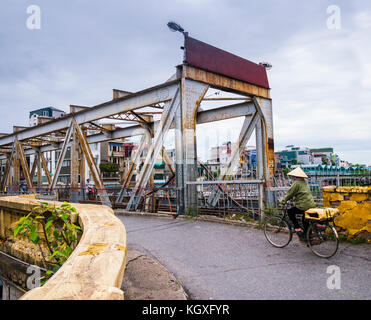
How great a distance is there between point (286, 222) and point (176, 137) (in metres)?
5.69

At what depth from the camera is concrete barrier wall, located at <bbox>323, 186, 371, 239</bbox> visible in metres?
5.88

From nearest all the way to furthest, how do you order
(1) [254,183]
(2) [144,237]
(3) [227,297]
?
(3) [227,297]
(2) [144,237]
(1) [254,183]

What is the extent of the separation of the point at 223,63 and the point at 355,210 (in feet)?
26.5

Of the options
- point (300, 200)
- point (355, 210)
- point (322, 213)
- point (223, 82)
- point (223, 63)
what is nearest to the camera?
point (322, 213)

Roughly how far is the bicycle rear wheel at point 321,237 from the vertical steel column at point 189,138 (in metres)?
5.10

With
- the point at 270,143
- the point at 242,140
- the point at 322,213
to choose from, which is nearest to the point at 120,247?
the point at 322,213

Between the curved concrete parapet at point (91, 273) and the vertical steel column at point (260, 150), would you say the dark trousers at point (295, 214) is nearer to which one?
the curved concrete parapet at point (91, 273)

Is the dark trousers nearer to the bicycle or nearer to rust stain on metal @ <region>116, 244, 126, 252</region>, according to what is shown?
the bicycle

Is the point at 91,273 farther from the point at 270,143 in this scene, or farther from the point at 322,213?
the point at 270,143

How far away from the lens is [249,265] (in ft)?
16.1

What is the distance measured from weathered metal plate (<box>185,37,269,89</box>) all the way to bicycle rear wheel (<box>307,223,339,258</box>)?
290 inches

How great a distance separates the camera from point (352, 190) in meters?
6.13
